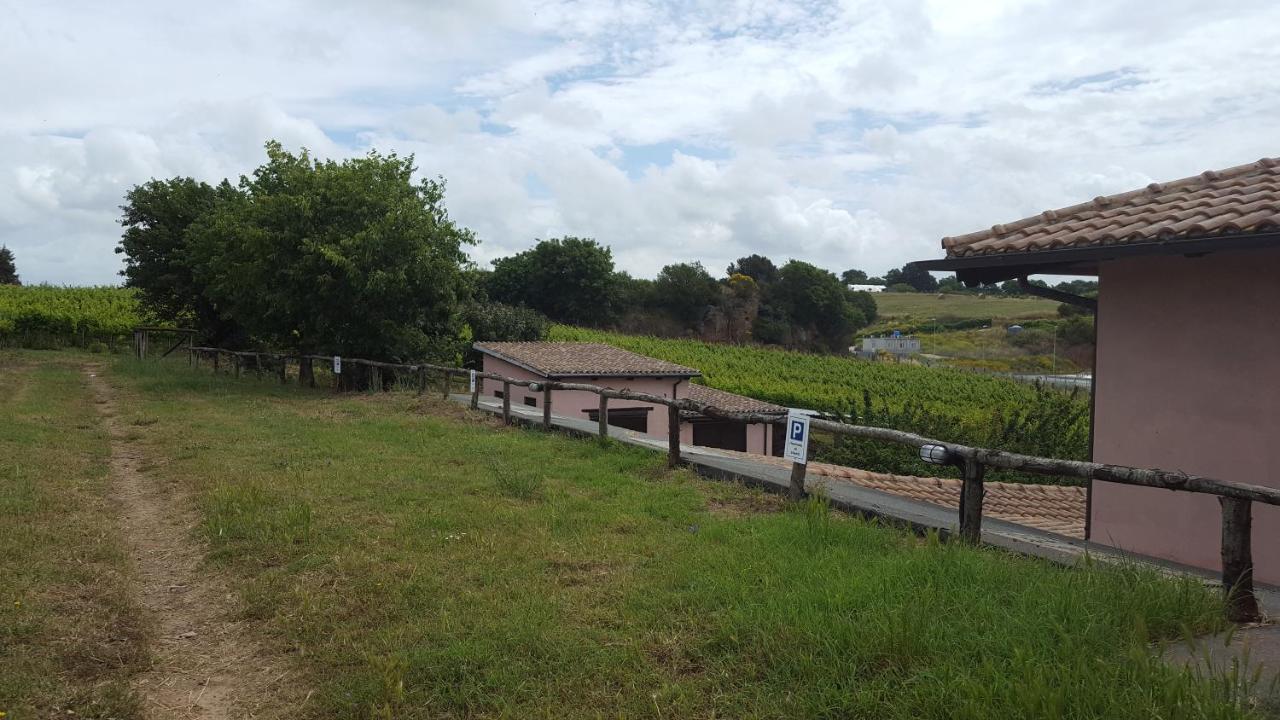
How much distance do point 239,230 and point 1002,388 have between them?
34.7 metres

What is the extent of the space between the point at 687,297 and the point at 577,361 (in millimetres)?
46469

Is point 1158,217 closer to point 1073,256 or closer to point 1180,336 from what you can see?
point 1073,256

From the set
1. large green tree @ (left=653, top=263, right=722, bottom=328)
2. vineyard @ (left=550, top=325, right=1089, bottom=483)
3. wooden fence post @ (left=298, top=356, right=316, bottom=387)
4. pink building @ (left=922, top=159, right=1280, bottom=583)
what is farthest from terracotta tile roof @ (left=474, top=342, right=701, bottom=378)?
large green tree @ (left=653, top=263, right=722, bottom=328)

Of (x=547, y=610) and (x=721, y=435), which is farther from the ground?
(x=547, y=610)

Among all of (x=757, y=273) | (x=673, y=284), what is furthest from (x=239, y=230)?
(x=757, y=273)

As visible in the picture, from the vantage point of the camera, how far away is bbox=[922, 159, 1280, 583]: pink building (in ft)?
21.6

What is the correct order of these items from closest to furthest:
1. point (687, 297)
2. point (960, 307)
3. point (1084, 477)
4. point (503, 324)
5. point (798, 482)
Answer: point (1084, 477) → point (798, 482) → point (503, 324) → point (687, 297) → point (960, 307)

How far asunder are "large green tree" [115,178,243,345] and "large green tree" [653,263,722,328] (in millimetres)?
45932

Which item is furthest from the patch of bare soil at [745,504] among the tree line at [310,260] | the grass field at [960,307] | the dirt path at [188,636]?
the grass field at [960,307]

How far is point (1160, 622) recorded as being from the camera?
4.05 metres

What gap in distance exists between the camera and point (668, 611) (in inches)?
193

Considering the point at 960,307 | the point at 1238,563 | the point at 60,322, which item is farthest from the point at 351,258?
the point at 960,307

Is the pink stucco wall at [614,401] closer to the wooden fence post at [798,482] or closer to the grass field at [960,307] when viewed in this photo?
the wooden fence post at [798,482]

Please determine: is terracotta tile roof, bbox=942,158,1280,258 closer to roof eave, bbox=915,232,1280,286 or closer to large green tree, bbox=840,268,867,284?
roof eave, bbox=915,232,1280,286
